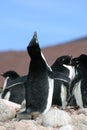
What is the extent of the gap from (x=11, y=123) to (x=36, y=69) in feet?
3.02

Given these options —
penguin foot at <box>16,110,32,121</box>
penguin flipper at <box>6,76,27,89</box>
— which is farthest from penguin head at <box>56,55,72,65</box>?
penguin foot at <box>16,110,32,121</box>

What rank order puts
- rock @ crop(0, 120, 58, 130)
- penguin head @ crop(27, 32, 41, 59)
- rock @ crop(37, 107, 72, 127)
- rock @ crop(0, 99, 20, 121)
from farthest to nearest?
rock @ crop(0, 99, 20, 121)
penguin head @ crop(27, 32, 41, 59)
rock @ crop(37, 107, 72, 127)
rock @ crop(0, 120, 58, 130)

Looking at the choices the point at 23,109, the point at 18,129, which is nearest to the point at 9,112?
the point at 23,109

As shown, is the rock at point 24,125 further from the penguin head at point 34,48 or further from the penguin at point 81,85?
the penguin at point 81,85

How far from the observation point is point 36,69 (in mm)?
8945

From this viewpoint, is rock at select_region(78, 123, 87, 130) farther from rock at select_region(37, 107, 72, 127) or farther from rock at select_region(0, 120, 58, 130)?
rock at select_region(0, 120, 58, 130)

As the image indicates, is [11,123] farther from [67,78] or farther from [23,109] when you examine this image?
[67,78]

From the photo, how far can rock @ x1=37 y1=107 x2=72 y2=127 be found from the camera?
8.20 metres

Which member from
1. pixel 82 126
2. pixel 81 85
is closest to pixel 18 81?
pixel 81 85

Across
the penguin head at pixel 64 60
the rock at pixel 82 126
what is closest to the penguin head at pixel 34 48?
the rock at pixel 82 126

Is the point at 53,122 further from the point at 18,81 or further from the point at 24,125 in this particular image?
the point at 18,81

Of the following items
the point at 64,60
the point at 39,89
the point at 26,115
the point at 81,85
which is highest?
the point at 64,60

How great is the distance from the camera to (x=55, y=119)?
821cm

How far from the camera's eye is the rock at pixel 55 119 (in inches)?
323
